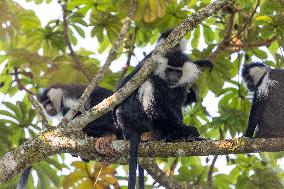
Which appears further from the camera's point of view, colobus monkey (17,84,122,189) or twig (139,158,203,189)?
colobus monkey (17,84,122,189)

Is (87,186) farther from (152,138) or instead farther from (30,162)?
(30,162)

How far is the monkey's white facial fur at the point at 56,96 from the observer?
578 cm

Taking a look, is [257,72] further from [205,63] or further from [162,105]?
[162,105]

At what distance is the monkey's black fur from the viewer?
4.31m

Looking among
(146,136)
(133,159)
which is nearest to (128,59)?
(146,136)

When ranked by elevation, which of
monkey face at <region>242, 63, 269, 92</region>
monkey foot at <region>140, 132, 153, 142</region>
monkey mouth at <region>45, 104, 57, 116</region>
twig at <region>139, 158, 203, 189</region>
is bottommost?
twig at <region>139, 158, 203, 189</region>

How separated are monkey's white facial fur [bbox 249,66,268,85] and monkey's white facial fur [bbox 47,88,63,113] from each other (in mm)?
2311

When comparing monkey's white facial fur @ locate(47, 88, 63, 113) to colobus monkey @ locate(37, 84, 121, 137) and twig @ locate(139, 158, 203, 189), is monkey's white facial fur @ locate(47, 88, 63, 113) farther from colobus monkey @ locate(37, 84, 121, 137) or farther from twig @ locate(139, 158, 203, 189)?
twig @ locate(139, 158, 203, 189)

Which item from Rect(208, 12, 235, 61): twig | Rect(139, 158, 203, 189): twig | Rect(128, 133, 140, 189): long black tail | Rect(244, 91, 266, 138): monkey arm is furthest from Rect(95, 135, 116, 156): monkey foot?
Rect(208, 12, 235, 61): twig

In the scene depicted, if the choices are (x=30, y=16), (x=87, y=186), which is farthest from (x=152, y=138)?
(x=30, y=16)

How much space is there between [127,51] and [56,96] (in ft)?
3.83

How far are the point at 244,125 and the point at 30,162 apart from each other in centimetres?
300

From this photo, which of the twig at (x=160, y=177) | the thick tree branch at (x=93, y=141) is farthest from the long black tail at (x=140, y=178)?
the thick tree branch at (x=93, y=141)

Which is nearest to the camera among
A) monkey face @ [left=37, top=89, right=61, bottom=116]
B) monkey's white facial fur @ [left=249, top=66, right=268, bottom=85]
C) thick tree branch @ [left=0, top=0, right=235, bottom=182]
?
thick tree branch @ [left=0, top=0, right=235, bottom=182]
